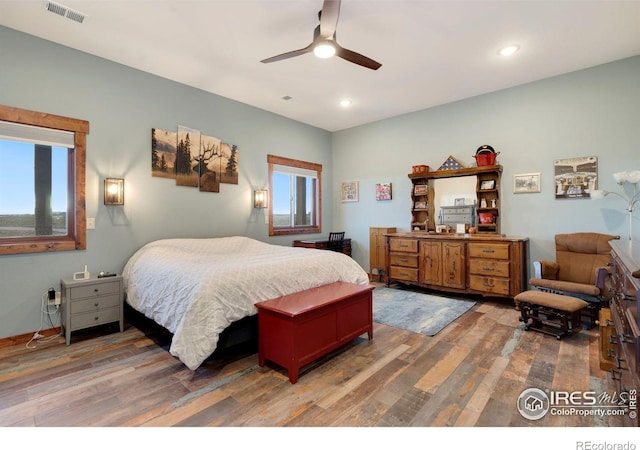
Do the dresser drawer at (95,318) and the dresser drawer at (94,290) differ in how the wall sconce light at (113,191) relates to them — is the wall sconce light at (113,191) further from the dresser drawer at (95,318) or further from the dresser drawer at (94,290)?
the dresser drawer at (95,318)

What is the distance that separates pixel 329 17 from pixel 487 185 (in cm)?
355

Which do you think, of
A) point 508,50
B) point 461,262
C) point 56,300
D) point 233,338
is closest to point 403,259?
point 461,262

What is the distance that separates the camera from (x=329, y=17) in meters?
2.46

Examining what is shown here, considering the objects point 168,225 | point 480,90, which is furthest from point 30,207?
point 480,90

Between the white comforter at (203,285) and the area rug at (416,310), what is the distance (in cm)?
68

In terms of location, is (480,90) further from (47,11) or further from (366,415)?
(47,11)

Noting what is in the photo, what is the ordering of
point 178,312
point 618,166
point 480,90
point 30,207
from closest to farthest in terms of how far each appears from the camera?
point 178,312, point 30,207, point 618,166, point 480,90

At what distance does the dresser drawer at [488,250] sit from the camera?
165 inches

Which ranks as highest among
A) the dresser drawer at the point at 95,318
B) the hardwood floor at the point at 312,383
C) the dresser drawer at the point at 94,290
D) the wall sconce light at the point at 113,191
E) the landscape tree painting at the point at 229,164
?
the landscape tree painting at the point at 229,164

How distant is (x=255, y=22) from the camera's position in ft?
9.71

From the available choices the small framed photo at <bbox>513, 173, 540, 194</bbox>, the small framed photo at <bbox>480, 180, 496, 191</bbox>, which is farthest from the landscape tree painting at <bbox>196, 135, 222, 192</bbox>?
the small framed photo at <bbox>513, 173, 540, 194</bbox>

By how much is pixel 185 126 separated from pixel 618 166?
563 cm

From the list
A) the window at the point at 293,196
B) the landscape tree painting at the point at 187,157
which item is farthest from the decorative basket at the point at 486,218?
the landscape tree painting at the point at 187,157
